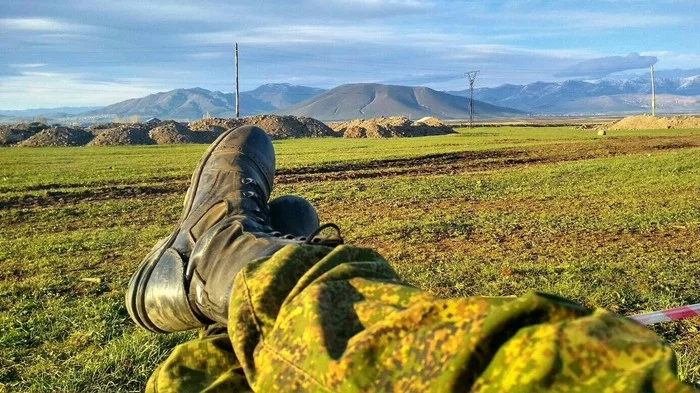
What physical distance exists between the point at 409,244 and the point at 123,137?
1431 inches

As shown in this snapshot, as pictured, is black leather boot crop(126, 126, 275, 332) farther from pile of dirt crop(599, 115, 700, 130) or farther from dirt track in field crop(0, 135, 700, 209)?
pile of dirt crop(599, 115, 700, 130)

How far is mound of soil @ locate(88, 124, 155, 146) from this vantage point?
126ft

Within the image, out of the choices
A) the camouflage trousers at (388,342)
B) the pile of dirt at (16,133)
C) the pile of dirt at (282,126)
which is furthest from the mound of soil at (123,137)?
the camouflage trousers at (388,342)

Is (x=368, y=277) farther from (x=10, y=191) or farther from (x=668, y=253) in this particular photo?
(x=10, y=191)

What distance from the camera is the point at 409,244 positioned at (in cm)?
584

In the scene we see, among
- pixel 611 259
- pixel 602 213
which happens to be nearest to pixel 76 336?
pixel 611 259

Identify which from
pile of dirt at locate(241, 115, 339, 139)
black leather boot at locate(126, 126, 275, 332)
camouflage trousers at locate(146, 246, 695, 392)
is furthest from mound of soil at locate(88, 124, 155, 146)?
camouflage trousers at locate(146, 246, 695, 392)

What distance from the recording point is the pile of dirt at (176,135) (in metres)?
39.3

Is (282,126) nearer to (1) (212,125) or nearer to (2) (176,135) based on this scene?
(1) (212,125)

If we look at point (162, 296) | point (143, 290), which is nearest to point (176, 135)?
point (143, 290)

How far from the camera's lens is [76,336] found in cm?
329

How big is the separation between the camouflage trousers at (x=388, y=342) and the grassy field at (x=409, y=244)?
1408 mm

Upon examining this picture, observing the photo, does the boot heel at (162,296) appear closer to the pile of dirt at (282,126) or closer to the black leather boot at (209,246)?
the black leather boot at (209,246)

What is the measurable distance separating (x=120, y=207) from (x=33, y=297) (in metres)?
5.23
